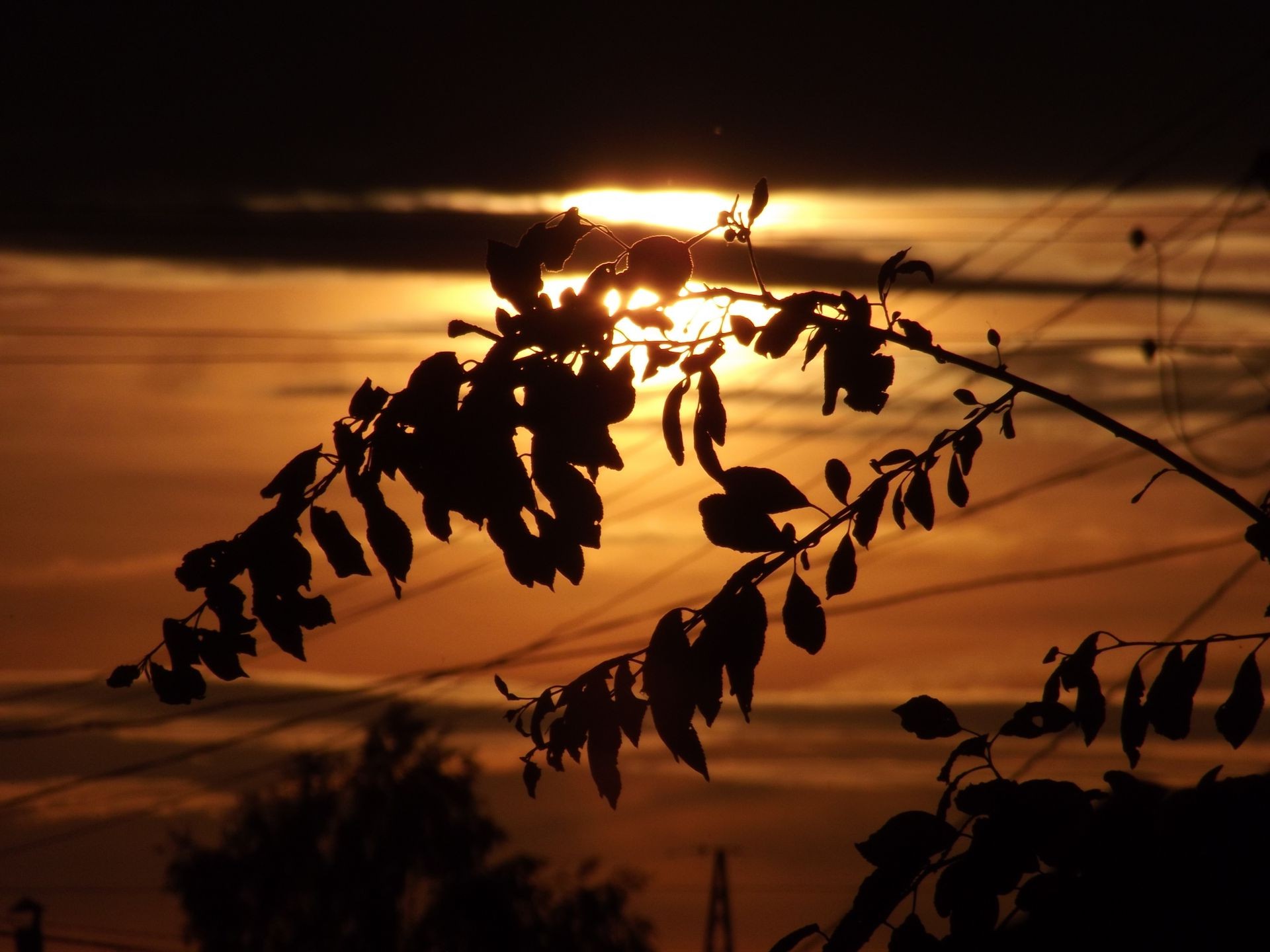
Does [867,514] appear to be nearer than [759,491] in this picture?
No

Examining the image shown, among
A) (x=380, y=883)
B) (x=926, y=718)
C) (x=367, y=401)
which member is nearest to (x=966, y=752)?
(x=926, y=718)

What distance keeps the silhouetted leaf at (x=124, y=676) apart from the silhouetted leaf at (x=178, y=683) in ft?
0.12

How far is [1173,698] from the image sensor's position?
384 centimetres

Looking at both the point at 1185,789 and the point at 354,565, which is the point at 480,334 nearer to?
the point at 354,565

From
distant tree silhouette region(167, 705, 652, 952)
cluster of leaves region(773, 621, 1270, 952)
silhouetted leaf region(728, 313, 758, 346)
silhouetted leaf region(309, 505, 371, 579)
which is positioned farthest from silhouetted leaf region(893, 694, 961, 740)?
distant tree silhouette region(167, 705, 652, 952)

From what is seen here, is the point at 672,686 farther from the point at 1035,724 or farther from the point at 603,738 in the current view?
the point at 1035,724

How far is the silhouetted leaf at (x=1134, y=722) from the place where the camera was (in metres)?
3.90

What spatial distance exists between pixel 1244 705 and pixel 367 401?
2.20m

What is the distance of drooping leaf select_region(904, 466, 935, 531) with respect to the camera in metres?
4.12

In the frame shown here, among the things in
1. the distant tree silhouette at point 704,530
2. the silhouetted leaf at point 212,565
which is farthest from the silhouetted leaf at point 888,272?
the silhouetted leaf at point 212,565

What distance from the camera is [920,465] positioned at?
417 centimetres

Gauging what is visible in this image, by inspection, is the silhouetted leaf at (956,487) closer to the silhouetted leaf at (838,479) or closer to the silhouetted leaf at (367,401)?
the silhouetted leaf at (838,479)

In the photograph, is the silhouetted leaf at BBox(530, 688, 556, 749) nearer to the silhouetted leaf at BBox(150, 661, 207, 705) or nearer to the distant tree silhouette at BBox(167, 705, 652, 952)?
the silhouetted leaf at BBox(150, 661, 207, 705)

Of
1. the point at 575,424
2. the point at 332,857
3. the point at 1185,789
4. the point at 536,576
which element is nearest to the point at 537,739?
the point at 536,576
